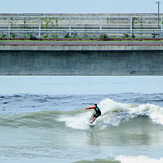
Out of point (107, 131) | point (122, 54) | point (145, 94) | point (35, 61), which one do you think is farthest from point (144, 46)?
point (107, 131)

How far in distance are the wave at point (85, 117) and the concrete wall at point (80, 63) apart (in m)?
9.24

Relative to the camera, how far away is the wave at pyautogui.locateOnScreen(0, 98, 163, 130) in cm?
2953

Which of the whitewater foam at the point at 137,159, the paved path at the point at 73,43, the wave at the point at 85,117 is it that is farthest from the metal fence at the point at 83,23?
the whitewater foam at the point at 137,159

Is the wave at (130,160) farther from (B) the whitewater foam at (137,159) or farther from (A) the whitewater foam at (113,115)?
(A) the whitewater foam at (113,115)

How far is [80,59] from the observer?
44.4m

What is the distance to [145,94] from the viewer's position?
4875 centimetres

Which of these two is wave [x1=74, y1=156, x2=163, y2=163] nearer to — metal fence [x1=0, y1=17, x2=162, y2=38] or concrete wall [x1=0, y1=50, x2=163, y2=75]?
concrete wall [x1=0, y1=50, x2=163, y2=75]

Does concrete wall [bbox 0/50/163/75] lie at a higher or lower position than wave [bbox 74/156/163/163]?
higher

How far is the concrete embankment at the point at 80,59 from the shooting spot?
144 feet

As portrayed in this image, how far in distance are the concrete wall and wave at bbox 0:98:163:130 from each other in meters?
9.24

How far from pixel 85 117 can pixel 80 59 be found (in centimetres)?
1301

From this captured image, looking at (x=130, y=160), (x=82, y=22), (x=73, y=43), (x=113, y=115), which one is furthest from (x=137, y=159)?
(x=82, y=22)

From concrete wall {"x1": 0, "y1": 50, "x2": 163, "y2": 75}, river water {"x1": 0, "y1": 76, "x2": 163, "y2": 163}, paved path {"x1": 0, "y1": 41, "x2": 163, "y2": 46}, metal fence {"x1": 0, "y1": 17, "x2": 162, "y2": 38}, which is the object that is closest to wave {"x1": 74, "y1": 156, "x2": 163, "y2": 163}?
river water {"x1": 0, "y1": 76, "x2": 163, "y2": 163}

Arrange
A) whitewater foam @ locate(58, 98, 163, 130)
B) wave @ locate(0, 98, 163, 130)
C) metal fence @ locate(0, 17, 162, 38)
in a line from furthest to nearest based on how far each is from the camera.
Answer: metal fence @ locate(0, 17, 162, 38), whitewater foam @ locate(58, 98, 163, 130), wave @ locate(0, 98, 163, 130)
